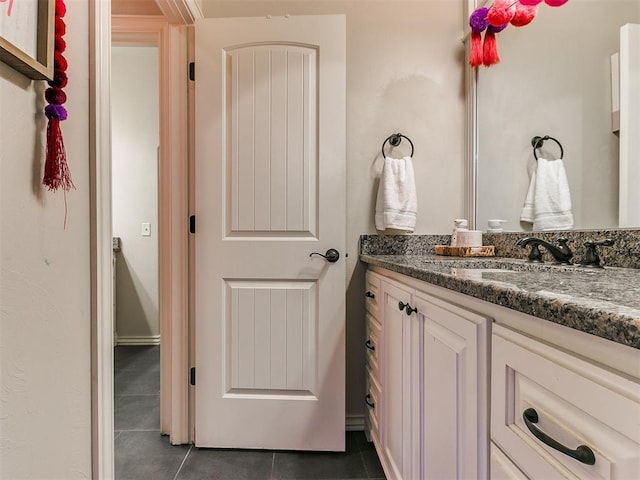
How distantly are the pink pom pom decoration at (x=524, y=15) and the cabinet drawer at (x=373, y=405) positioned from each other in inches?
63.7

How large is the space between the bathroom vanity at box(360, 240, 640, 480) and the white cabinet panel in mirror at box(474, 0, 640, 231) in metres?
0.33

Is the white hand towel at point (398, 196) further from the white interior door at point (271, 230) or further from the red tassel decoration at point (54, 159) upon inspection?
the red tassel decoration at point (54, 159)

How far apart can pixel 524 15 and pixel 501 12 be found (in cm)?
10


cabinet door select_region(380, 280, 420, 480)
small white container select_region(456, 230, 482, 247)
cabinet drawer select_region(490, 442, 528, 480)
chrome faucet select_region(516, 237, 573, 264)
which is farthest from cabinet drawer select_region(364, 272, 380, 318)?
cabinet drawer select_region(490, 442, 528, 480)

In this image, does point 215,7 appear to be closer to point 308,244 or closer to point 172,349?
point 308,244

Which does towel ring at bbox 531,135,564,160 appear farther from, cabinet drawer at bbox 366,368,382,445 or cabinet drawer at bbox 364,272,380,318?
cabinet drawer at bbox 366,368,382,445

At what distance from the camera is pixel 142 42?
1.68 m

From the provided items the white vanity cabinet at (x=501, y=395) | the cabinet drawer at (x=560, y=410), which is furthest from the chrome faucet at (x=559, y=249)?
the cabinet drawer at (x=560, y=410)

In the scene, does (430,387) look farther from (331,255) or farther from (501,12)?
(501,12)

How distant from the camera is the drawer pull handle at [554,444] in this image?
1.23 ft

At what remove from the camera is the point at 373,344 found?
1.50 metres

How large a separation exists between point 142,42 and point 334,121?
111cm

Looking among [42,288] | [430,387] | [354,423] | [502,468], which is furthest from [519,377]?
[354,423]

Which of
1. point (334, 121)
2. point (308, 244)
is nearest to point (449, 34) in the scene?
point (334, 121)
